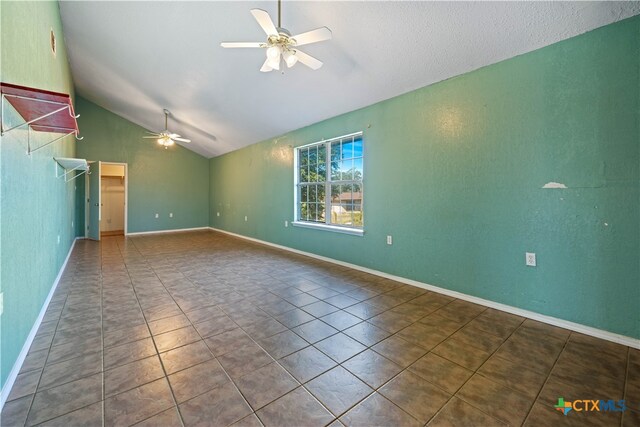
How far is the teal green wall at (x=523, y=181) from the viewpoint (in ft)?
6.81

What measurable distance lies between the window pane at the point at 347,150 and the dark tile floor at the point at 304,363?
2127 millimetres

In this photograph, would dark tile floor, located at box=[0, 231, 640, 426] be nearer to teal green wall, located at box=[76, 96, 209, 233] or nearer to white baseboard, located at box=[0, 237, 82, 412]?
white baseboard, located at box=[0, 237, 82, 412]

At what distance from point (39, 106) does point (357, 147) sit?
3.43 metres

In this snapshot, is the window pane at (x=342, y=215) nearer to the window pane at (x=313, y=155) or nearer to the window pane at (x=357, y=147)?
the window pane at (x=357, y=147)

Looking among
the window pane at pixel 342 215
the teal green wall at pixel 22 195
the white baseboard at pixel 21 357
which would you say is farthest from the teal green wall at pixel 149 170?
the window pane at pixel 342 215

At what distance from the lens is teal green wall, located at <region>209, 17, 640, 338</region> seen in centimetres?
208

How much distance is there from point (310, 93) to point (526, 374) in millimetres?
3820

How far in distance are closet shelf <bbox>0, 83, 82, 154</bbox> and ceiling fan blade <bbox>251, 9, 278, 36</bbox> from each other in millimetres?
1256

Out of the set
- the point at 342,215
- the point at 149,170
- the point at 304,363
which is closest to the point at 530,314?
the point at 304,363

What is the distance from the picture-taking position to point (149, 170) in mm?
7859

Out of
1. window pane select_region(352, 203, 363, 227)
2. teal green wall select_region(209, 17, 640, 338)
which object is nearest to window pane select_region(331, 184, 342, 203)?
window pane select_region(352, 203, 363, 227)

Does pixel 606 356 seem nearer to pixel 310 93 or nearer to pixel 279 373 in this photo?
pixel 279 373

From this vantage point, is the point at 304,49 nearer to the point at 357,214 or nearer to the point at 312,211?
the point at 357,214

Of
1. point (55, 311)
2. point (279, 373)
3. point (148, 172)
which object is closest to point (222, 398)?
point (279, 373)
